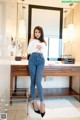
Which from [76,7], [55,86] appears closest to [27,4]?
[76,7]

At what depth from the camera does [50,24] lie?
3352 millimetres

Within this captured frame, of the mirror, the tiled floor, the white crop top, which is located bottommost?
the tiled floor

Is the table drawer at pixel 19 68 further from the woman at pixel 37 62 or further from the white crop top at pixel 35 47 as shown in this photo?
the white crop top at pixel 35 47

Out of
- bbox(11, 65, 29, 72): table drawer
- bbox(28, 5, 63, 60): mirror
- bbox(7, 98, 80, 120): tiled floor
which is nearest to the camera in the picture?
bbox(7, 98, 80, 120): tiled floor

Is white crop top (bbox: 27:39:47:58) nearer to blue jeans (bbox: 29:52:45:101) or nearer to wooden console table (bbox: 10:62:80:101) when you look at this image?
blue jeans (bbox: 29:52:45:101)

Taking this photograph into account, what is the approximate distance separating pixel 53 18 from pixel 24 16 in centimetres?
66

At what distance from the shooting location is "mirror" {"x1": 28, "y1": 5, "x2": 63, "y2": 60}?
10.9 feet

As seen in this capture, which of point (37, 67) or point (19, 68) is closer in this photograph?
point (37, 67)


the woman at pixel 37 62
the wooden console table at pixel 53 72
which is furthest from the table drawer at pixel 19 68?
the woman at pixel 37 62

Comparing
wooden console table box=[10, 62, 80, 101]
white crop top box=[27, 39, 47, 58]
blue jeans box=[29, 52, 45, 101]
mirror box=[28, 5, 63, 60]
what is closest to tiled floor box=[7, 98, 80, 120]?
wooden console table box=[10, 62, 80, 101]

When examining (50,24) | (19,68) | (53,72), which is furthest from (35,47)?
(50,24)

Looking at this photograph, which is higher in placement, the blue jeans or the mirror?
the mirror

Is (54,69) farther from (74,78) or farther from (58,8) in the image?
(58,8)

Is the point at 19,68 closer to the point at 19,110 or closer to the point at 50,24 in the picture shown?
the point at 19,110
